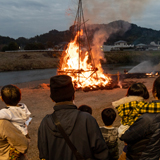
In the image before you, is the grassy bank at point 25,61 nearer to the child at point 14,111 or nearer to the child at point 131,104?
the child at point 14,111

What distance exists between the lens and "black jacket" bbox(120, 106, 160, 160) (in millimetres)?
1852

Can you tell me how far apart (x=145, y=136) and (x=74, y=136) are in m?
0.82

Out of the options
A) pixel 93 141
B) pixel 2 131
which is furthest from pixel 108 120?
pixel 2 131

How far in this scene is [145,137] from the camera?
1936 millimetres

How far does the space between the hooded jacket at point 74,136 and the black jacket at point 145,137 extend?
451 mm

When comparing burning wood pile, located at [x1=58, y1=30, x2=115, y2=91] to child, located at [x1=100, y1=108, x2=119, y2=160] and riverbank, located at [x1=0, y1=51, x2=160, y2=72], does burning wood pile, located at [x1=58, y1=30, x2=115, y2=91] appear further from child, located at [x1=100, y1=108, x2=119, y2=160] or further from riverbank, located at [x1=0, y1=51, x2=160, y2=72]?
riverbank, located at [x1=0, y1=51, x2=160, y2=72]

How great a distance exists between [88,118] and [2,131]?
3.32ft

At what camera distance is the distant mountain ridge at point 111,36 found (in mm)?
15849

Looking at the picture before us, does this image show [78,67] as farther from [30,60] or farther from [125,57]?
[125,57]

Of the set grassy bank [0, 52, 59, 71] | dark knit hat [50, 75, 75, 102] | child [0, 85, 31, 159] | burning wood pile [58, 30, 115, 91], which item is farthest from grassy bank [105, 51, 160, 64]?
dark knit hat [50, 75, 75, 102]

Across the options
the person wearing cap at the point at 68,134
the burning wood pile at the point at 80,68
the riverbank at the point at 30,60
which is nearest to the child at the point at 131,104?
the person wearing cap at the point at 68,134

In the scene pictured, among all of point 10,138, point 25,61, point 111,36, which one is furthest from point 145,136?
point 111,36

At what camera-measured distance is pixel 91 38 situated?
50.7 ft

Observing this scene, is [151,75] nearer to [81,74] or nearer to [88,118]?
[81,74]
